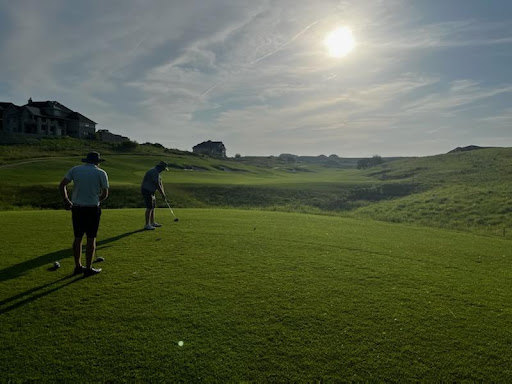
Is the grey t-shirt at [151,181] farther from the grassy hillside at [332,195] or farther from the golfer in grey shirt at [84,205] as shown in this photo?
the grassy hillside at [332,195]

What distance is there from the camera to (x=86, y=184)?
8578 mm

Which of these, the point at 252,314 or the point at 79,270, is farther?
the point at 79,270

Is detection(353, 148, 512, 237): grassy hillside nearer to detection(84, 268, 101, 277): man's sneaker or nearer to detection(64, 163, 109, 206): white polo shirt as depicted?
detection(84, 268, 101, 277): man's sneaker

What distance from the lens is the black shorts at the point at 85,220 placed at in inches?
336

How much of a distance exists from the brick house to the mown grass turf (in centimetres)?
9301

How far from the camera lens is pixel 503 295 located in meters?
7.95

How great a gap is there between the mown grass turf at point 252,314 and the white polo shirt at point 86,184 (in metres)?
2.01

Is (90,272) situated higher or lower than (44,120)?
lower

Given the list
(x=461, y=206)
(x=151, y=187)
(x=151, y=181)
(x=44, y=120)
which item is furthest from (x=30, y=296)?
(x=44, y=120)

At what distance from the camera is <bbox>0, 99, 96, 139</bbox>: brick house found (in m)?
90.8

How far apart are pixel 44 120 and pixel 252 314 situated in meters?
111

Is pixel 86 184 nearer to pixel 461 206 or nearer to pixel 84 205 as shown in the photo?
pixel 84 205

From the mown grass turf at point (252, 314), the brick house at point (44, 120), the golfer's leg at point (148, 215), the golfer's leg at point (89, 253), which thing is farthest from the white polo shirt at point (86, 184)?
the brick house at point (44, 120)

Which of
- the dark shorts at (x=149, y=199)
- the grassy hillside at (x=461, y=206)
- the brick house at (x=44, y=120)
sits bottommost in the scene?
the grassy hillside at (x=461, y=206)
